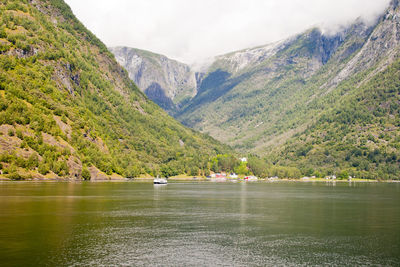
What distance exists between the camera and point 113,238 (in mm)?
69125

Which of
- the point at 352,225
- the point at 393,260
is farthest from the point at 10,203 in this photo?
the point at 393,260

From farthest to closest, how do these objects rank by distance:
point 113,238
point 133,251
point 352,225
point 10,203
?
1. point 10,203
2. point 352,225
3. point 113,238
4. point 133,251

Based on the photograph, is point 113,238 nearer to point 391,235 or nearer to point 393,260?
point 393,260

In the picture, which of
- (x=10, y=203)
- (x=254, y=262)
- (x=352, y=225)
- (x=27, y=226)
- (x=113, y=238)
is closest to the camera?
(x=254, y=262)

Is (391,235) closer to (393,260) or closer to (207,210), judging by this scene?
(393,260)

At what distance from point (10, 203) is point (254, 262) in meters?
75.7

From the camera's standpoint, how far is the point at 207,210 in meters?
111

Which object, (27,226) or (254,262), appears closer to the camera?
(254,262)

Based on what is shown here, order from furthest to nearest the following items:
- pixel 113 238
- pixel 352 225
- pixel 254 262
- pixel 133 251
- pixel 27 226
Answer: pixel 352 225
pixel 27 226
pixel 113 238
pixel 133 251
pixel 254 262

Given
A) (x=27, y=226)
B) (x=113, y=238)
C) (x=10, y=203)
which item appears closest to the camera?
(x=113, y=238)

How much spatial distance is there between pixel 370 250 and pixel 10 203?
85.9 metres

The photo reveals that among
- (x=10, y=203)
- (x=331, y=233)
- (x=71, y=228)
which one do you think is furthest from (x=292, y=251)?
(x=10, y=203)

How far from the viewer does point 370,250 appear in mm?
63625

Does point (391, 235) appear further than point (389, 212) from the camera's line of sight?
No
